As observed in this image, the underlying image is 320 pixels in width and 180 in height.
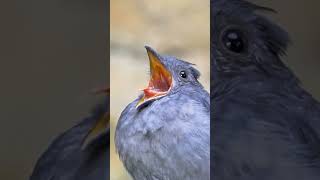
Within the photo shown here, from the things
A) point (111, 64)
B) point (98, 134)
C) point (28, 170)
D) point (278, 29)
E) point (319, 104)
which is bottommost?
point (28, 170)

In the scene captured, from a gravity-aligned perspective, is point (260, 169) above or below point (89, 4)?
below

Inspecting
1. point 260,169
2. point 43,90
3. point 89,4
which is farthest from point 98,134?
point 260,169

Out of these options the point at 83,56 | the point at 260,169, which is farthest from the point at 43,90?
the point at 260,169

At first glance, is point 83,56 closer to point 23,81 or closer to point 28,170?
point 23,81

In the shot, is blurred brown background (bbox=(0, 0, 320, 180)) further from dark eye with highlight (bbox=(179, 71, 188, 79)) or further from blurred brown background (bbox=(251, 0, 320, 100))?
blurred brown background (bbox=(251, 0, 320, 100))

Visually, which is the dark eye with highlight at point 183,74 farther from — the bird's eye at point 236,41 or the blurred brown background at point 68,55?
the bird's eye at point 236,41

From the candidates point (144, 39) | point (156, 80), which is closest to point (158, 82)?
point (156, 80)
